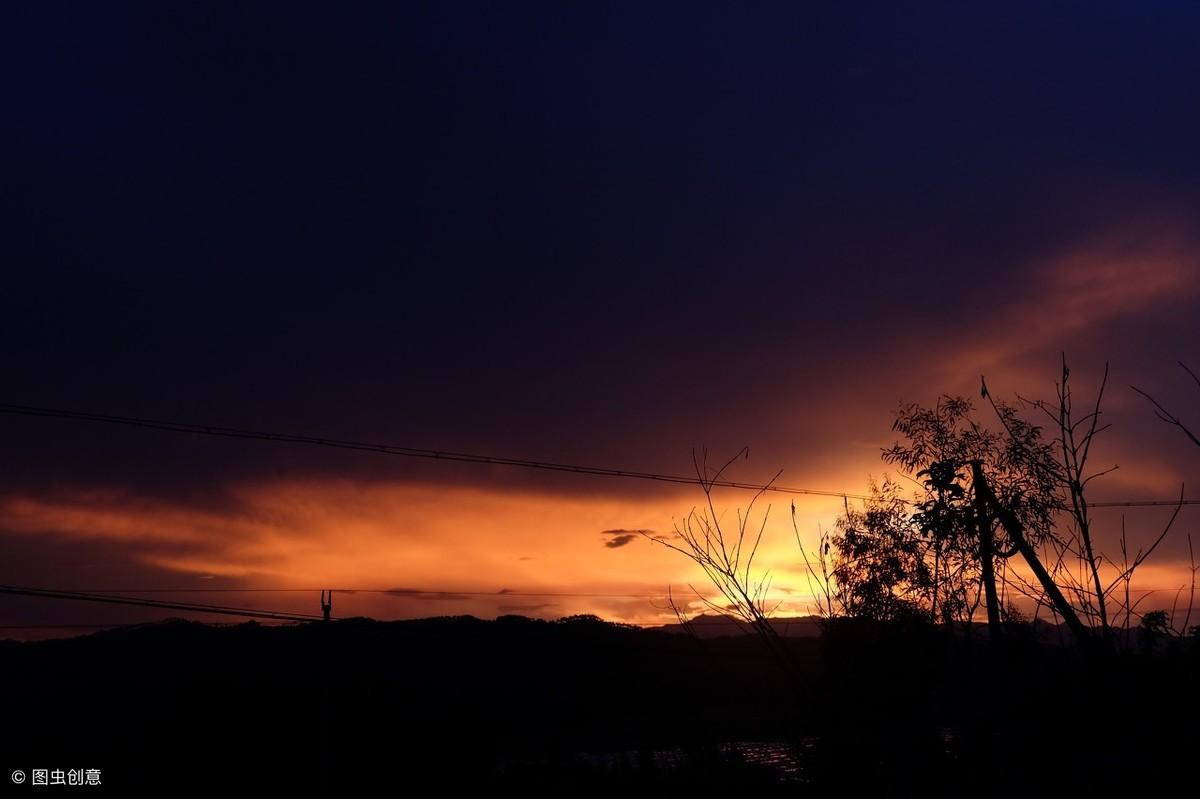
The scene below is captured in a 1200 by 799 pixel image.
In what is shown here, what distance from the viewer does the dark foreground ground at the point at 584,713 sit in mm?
11938

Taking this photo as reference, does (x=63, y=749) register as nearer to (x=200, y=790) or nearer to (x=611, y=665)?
(x=200, y=790)

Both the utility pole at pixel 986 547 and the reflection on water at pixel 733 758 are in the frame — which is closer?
the utility pole at pixel 986 547

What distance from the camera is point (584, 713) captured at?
3469 inches

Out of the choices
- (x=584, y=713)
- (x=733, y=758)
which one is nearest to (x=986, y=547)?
(x=733, y=758)

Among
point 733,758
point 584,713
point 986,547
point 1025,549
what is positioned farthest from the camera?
→ point 584,713

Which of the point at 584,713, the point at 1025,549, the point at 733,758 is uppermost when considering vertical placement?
the point at 1025,549

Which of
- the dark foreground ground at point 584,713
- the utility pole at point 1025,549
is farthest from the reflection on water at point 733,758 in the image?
the utility pole at point 1025,549

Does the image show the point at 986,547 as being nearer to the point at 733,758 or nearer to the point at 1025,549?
the point at 1025,549

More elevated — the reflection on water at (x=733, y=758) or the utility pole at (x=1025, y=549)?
the utility pole at (x=1025, y=549)

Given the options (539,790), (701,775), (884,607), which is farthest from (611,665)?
(884,607)

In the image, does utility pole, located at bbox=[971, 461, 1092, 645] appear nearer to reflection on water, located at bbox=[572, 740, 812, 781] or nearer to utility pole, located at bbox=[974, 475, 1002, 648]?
utility pole, located at bbox=[974, 475, 1002, 648]

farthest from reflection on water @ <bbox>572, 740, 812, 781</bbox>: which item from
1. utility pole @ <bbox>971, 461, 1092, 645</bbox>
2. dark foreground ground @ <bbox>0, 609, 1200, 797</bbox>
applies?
utility pole @ <bbox>971, 461, 1092, 645</bbox>

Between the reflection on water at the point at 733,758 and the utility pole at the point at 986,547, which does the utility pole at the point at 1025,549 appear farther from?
the reflection on water at the point at 733,758

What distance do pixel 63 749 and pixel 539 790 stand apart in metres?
29.4
